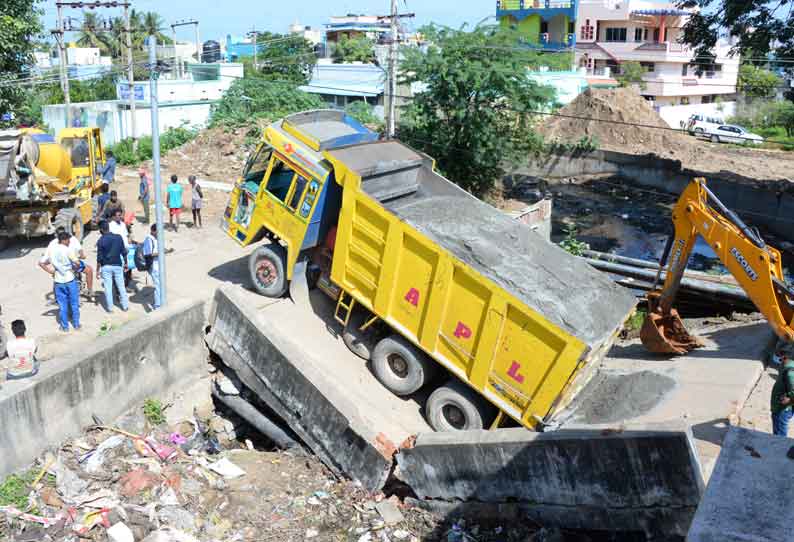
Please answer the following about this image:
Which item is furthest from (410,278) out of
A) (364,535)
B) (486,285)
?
(364,535)

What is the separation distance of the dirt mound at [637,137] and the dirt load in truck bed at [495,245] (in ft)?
70.5

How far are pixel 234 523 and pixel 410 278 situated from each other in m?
3.09

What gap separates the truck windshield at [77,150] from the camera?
1384 cm

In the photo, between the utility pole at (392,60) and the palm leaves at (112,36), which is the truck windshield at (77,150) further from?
the palm leaves at (112,36)

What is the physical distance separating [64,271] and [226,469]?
3308 millimetres

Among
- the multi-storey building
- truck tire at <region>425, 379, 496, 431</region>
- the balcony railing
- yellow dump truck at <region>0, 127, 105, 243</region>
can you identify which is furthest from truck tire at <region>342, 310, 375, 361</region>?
the balcony railing

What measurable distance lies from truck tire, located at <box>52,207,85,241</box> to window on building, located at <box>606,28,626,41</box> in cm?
4410

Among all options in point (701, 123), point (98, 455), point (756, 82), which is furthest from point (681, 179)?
point (756, 82)

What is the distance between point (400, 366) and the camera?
862 cm

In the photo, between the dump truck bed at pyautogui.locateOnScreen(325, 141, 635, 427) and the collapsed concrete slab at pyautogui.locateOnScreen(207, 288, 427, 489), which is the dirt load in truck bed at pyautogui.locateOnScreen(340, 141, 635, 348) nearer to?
the dump truck bed at pyautogui.locateOnScreen(325, 141, 635, 427)

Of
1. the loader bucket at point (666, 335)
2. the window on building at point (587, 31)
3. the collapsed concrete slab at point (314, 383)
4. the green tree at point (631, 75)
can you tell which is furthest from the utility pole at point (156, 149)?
the window on building at point (587, 31)

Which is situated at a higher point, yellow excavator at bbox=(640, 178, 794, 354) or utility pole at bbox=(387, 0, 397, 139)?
utility pole at bbox=(387, 0, 397, 139)

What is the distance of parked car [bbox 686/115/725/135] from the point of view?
3653cm

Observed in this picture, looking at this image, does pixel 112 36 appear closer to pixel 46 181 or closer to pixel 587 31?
pixel 587 31
